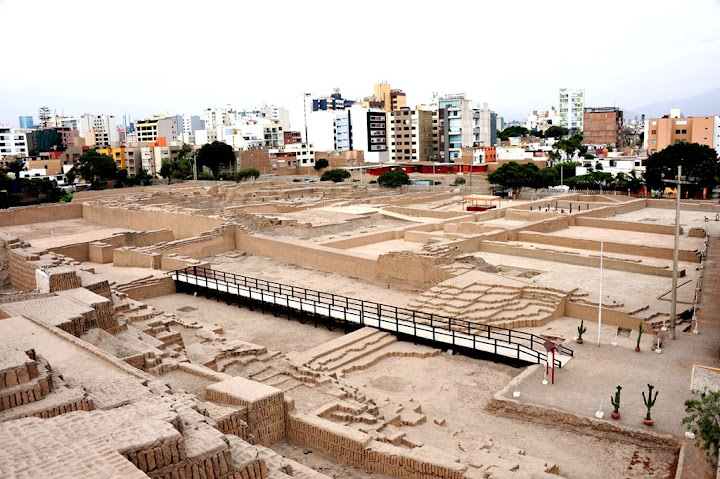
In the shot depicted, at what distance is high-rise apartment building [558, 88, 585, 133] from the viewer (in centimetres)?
11950

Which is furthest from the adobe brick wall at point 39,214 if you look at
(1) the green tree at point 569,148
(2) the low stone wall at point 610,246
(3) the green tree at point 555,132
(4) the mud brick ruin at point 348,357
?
(3) the green tree at point 555,132

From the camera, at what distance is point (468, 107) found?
246 feet

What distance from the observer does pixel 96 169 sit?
5600cm

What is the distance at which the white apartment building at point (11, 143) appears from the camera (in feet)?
256

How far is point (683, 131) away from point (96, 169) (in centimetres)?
5735

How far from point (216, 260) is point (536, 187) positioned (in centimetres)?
2771

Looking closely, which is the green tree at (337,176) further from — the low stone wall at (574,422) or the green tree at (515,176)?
the low stone wall at (574,422)

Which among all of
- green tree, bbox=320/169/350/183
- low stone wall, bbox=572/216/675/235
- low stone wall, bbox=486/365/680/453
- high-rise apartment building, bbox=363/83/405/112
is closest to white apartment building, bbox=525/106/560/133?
high-rise apartment building, bbox=363/83/405/112

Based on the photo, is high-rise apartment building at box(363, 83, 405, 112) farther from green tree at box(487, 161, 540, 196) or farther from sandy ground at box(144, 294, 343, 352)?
sandy ground at box(144, 294, 343, 352)

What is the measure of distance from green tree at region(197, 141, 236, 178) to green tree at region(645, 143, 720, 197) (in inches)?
1627

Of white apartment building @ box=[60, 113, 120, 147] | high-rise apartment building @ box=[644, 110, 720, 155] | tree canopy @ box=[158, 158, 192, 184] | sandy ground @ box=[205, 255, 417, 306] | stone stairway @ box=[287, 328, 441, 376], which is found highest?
white apartment building @ box=[60, 113, 120, 147]

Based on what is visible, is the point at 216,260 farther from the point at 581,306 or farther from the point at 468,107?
the point at 468,107

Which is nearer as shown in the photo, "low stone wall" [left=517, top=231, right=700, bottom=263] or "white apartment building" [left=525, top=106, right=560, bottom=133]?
"low stone wall" [left=517, top=231, right=700, bottom=263]

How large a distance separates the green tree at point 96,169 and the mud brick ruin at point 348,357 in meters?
32.5
